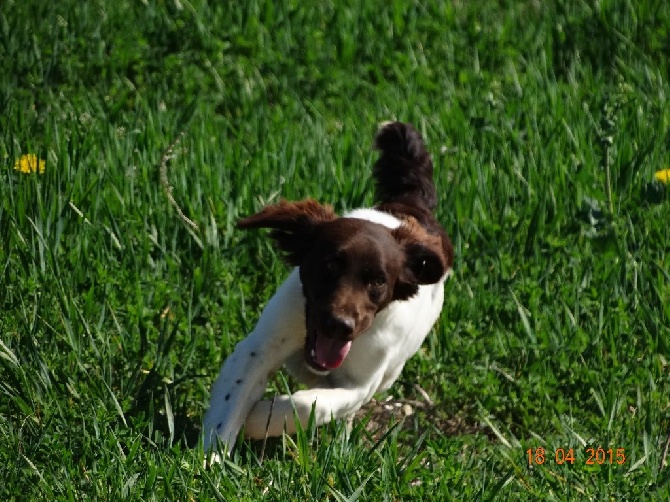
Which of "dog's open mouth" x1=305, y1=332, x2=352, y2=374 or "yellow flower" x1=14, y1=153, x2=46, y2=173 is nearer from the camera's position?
"dog's open mouth" x1=305, y1=332, x2=352, y2=374

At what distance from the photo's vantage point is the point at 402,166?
4824 mm

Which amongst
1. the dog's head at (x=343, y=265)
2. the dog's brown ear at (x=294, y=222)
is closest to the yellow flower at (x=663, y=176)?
the dog's head at (x=343, y=265)

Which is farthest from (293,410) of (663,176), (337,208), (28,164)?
(663,176)

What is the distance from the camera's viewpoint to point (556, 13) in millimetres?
7293

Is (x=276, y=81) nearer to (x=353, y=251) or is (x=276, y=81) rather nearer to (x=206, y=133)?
(x=206, y=133)

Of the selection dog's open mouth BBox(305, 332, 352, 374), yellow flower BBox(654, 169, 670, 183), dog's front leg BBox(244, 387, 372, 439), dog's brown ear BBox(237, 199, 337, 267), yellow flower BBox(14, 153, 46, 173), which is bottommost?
yellow flower BBox(654, 169, 670, 183)

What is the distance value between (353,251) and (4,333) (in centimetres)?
120

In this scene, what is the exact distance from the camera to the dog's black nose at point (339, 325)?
377 centimetres

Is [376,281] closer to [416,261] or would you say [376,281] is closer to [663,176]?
[416,261]

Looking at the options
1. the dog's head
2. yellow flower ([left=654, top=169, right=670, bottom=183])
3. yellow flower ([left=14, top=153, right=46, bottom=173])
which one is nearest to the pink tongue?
the dog's head

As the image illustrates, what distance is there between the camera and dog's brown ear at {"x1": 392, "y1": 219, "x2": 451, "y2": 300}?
419cm

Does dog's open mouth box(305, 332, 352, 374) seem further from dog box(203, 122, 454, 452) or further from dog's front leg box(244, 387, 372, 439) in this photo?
dog's front leg box(244, 387, 372, 439)

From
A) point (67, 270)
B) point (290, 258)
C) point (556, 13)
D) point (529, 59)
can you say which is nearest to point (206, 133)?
point (67, 270)

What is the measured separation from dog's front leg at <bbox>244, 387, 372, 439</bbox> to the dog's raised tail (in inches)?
37.8
